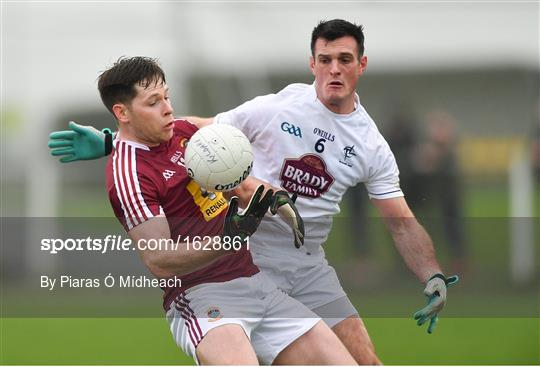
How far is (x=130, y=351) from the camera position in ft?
32.4

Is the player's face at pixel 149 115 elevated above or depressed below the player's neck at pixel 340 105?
above

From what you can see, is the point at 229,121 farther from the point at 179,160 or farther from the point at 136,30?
the point at 136,30

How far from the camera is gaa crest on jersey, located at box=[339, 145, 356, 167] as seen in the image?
5797 mm

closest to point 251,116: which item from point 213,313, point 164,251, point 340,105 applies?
point 340,105

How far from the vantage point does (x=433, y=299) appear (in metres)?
5.66

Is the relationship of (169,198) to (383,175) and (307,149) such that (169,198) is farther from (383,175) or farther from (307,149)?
(383,175)

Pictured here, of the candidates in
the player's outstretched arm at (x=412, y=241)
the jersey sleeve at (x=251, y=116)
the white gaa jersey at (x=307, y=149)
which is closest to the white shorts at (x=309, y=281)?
the white gaa jersey at (x=307, y=149)

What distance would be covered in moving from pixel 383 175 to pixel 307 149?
19.4 inches

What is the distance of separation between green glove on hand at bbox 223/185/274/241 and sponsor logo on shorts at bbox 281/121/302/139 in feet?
3.04

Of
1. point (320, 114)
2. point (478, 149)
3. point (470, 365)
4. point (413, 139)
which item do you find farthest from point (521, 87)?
point (320, 114)

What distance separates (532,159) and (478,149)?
1.46 meters

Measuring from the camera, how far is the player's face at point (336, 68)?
561 cm

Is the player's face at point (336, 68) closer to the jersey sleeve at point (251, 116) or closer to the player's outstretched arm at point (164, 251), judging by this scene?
the jersey sleeve at point (251, 116)

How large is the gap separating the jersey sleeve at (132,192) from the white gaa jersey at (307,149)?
0.79 m
